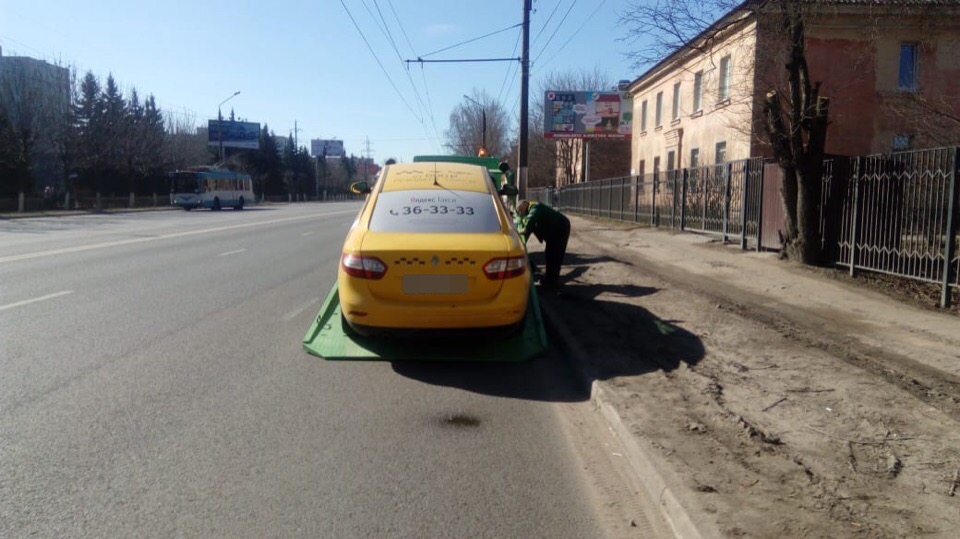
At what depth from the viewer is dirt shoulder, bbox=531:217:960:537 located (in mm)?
3580

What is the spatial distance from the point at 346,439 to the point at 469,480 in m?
1.01

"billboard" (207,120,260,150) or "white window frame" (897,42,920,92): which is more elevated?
"billboard" (207,120,260,150)

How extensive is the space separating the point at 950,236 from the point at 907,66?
20.2m

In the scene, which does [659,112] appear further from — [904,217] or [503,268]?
[503,268]

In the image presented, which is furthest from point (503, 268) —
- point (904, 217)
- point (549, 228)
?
point (904, 217)

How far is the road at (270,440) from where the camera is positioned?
3676 millimetres

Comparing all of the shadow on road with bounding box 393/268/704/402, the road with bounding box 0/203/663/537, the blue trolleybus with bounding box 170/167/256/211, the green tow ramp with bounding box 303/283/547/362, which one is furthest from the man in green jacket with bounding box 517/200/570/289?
the blue trolleybus with bounding box 170/167/256/211

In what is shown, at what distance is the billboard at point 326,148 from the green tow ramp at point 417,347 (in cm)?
12307

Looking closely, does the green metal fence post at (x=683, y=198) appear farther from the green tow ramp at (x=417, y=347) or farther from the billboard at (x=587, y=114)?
the billboard at (x=587, y=114)

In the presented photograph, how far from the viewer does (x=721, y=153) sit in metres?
27.8

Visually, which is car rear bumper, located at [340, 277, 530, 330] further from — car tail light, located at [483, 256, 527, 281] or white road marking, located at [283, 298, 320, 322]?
white road marking, located at [283, 298, 320, 322]

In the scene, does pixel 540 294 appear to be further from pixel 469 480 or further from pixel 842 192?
pixel 469 480

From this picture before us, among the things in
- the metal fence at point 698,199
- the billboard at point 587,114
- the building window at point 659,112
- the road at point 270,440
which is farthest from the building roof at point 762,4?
the billboard at point 587,114

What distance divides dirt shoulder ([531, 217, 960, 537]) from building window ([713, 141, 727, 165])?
59.9 ft
